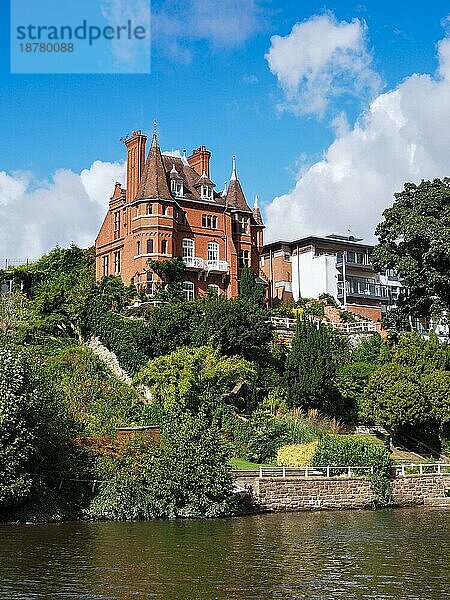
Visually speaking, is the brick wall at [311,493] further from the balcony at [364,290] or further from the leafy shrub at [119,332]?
the balcony at [364,290]

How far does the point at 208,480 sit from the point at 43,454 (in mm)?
6018

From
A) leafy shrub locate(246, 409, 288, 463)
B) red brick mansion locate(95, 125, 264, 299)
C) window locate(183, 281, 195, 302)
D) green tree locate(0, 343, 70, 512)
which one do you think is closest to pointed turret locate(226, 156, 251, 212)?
red brick mansion locate(95, 125, 264, 299)

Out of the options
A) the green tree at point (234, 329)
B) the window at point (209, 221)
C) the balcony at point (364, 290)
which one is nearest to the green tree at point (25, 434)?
the green tree at point (234, 329)

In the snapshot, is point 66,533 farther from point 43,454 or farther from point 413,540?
point 413,540

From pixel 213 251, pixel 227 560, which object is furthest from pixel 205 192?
pixel 227 560

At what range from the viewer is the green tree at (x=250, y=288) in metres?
60.9

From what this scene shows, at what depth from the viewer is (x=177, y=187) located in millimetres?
61125

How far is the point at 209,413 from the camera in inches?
1682

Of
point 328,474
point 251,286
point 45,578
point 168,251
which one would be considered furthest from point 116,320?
point 45,578

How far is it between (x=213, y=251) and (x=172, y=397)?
2201cm

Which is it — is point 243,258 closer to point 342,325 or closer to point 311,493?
point 342,325

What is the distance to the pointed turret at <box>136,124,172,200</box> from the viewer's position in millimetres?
58247

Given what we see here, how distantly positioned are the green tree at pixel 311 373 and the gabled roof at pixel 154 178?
1641cm

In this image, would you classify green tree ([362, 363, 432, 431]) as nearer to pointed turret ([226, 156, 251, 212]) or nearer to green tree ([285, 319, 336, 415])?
green tree ([285, 319, 336, 415])
